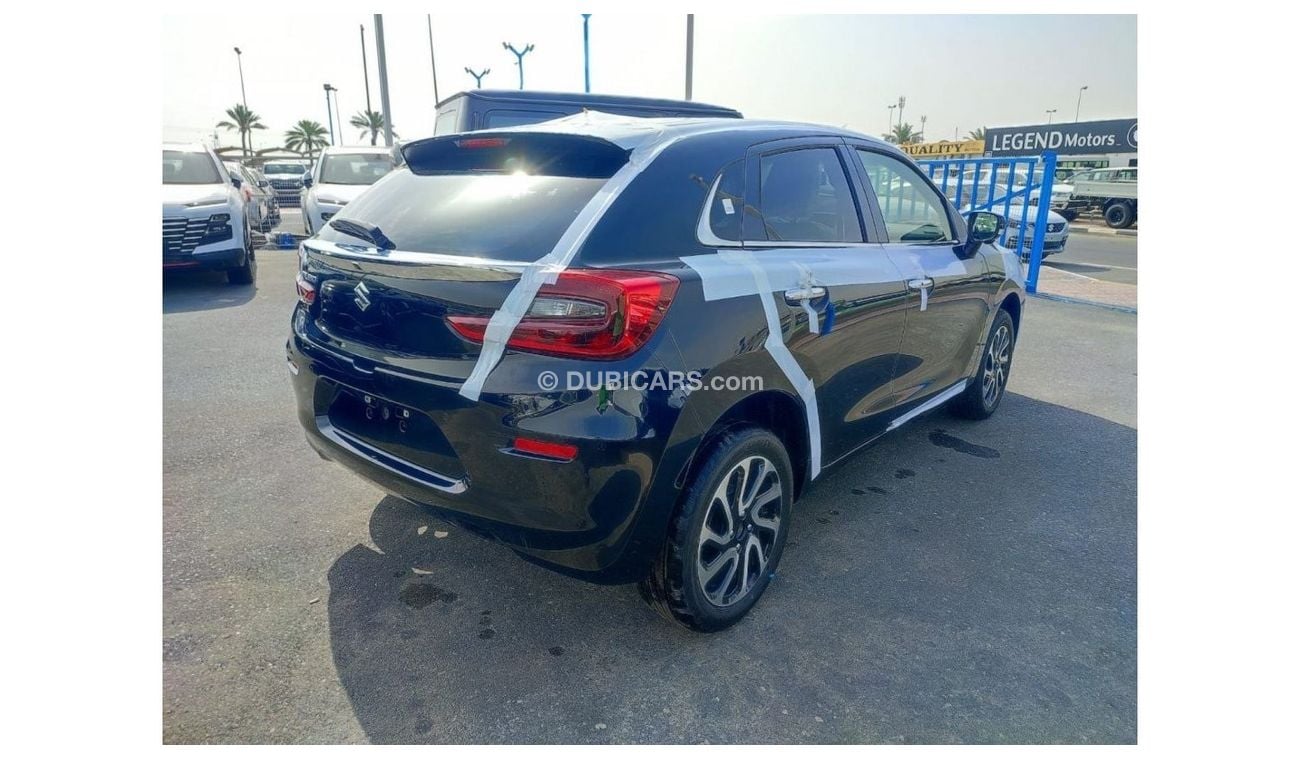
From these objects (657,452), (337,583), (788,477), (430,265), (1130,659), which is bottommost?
(1130,659)

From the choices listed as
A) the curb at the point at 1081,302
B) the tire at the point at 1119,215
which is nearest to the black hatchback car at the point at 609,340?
the curb at the point at 1081,302

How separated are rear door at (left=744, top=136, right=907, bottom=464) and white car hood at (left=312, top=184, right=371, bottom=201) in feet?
31.6

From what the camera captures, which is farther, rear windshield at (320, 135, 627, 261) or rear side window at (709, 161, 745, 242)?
rear side window at (709, 161, 745, 242)

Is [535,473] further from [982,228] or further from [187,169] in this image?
[187,169]

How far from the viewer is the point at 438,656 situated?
248 cm

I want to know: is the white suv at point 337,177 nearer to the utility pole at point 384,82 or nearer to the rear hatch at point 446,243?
the utility pole at point 384,82

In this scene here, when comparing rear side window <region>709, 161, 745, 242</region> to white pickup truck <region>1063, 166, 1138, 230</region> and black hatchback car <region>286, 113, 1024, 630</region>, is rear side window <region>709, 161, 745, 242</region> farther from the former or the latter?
white pickup truck <region>1063, 166, 1138, 230</region>

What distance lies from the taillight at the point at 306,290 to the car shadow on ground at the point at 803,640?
899mm

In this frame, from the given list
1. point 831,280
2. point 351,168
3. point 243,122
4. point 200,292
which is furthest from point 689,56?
point 243,122

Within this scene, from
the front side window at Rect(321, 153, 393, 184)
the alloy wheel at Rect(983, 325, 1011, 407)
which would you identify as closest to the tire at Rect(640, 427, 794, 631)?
the alloy wheel at Rect(983, 325, 1011, 407)

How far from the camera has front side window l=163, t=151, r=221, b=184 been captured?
9242 mm

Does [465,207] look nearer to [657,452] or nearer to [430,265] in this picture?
[430,265]

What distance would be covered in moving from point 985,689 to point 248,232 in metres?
9.75

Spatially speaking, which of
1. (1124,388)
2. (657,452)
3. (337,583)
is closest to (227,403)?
(337,583)
